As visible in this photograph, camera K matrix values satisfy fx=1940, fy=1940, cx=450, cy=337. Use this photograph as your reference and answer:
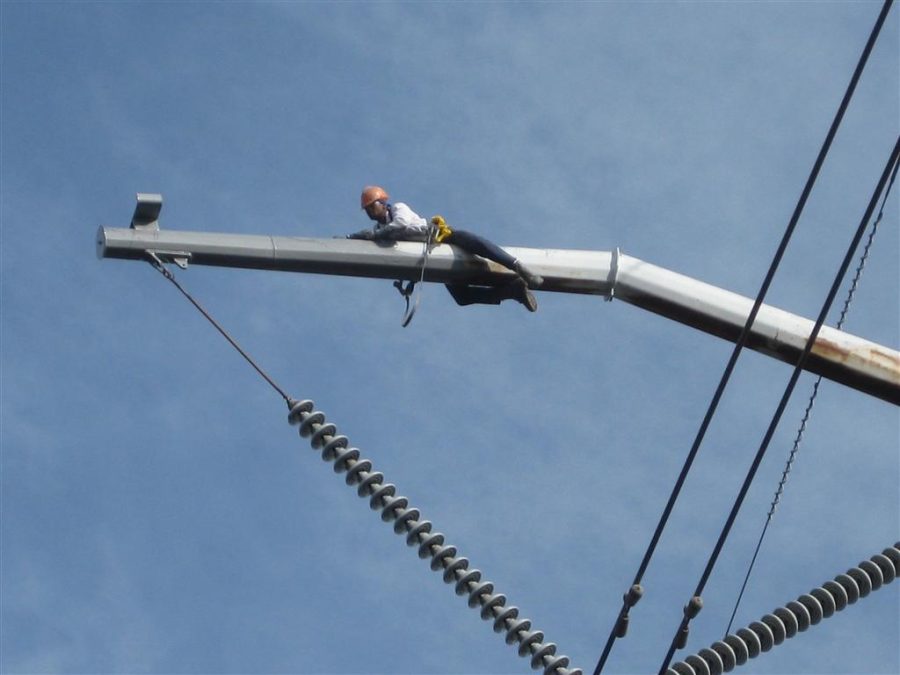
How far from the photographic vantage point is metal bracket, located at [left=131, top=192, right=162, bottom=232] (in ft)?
61.1

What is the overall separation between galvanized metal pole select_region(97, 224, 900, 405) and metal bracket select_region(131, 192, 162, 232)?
0.01 metres

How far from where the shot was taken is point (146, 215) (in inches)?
734

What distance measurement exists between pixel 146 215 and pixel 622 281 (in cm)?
476

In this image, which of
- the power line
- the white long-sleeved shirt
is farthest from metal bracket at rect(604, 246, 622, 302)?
the power line

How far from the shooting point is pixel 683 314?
19.4m

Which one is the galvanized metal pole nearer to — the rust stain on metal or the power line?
the rust stain on metal

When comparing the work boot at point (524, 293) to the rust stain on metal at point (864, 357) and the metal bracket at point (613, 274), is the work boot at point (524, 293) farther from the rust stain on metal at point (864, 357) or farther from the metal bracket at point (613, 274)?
the rust stain on metal at point (864, 357)

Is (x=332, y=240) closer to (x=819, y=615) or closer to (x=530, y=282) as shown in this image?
(x=530, y=282)

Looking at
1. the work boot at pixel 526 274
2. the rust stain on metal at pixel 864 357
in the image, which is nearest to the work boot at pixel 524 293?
the work boot at pixel 526 274

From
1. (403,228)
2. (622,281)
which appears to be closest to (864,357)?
(622,281)

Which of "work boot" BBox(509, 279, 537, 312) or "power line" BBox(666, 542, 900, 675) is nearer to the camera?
"power line" BBox(666, 542, 900, 675)

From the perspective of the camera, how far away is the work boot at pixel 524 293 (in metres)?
19.4

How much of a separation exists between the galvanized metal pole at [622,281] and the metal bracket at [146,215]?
0.01 m

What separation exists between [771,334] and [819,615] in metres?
2.84
